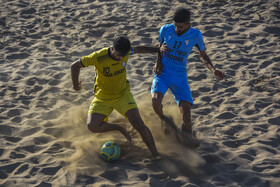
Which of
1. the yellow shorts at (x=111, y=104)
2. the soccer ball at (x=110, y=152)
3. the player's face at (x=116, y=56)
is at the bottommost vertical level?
the soccer ball at (x=110, y=152)

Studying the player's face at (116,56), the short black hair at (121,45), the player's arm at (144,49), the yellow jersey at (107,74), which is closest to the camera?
the short black hair at (121,45)

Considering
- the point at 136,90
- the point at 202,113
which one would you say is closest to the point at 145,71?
the point at 136,90

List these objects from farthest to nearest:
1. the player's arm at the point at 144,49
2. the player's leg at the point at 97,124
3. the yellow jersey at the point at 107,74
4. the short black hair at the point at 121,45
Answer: the player's arm at the point at 144,49
the player's leg at the point at 97,124
the yellow jersey at the point at 107,74
the short black hair at the point at 121,45

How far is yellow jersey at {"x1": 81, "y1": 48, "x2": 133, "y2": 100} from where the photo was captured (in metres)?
4.43

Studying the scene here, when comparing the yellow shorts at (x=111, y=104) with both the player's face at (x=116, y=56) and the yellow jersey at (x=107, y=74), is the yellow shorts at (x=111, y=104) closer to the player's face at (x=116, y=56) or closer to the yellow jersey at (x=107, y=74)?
the yellow jersey at (x=107, y=74)

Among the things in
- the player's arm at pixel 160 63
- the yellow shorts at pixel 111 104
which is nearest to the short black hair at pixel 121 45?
the yellow shorts at pixel 111 104

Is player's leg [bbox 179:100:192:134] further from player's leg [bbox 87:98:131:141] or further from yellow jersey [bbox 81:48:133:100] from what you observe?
player's leg [bbox 87:98:131:141]

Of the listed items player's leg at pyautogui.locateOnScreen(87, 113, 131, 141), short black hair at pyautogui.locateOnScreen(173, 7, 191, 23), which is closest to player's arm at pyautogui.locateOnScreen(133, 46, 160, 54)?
short black hair at pyautogui.locateOnScreen(173, 7, 191, 23)

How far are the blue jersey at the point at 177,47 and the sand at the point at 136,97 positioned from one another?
1033 millimetres

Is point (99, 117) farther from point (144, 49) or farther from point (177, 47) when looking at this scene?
point (177, 47)

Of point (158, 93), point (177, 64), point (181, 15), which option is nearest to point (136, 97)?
point (158, 93)

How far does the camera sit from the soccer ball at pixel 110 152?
177 inches

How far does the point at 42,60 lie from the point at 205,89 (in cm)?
367

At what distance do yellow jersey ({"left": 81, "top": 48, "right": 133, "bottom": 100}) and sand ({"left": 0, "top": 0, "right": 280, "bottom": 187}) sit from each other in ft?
2.69
